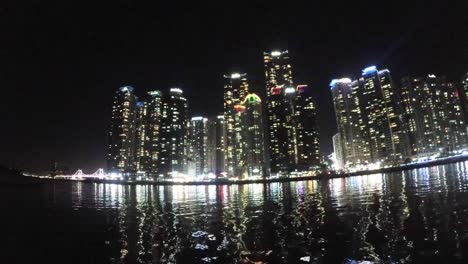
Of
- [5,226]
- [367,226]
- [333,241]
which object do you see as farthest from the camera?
[5,226]

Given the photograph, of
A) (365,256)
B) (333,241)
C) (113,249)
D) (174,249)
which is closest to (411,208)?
(333,241)

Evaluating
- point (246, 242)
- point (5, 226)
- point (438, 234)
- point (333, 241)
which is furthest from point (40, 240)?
point (438, 234)

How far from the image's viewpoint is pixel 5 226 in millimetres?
38031

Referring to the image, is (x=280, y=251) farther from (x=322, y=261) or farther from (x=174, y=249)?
(x=174, y=249)

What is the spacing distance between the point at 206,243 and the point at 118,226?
14675 millimetres

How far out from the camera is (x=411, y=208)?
1302 inches

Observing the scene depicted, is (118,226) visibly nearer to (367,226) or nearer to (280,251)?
(280,251)

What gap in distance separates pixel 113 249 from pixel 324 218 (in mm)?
18525

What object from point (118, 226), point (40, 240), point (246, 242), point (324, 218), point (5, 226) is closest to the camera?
point (246, 242)

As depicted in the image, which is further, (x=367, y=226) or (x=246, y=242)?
(x=367, y=226)

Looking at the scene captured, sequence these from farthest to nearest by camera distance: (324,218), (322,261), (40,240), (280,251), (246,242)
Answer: (324,218)
(40,240)
(246,242)
(280,251)
(322,261)

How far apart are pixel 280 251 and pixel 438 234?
9.73 metres

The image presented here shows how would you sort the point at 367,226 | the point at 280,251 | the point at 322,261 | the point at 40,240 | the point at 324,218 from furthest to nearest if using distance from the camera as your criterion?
the point at 324,218, the point at 40,240, the point at 367,226, the point at 280,251, the point at 322,261

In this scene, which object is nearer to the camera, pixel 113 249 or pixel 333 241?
pixel 333 241
